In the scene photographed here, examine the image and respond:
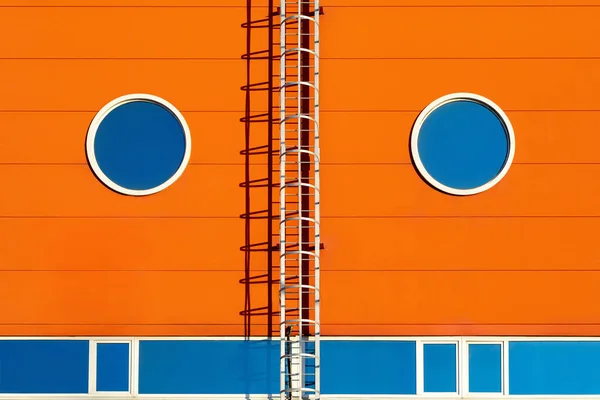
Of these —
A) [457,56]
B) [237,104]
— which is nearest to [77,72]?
[237,104]

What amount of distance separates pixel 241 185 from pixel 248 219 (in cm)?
40

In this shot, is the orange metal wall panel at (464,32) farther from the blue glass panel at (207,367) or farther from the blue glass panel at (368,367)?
the blue glass panel at (207,367)

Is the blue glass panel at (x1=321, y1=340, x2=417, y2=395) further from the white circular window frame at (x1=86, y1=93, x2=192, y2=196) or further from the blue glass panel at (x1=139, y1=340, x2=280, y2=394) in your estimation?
the white circular window frame at (x1=86, y1=93, x2=192, y2=196)

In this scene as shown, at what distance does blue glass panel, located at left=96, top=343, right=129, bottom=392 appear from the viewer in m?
6.47

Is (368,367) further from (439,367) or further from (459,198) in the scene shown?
(459,198)

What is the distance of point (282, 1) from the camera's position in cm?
650

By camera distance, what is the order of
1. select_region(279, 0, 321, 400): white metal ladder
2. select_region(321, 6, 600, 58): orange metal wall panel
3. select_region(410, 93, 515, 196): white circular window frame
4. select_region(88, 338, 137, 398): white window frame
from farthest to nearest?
select_region(321, 6, 600, 58): orange metal wall panel, select_region(410, 93, 515, 196): white circular window frame, select_region(88, 338, 137, 398): white window frame, select_region(279, 0, 321, 400): white metal ladder

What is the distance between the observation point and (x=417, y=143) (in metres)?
6.64

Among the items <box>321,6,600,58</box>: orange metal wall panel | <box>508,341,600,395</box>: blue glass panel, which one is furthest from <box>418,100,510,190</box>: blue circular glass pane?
<box>508,341,600,395</box>: blue glass panel

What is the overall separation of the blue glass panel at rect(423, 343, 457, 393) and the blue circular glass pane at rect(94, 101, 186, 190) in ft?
11.6

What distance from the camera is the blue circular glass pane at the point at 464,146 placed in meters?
6.62

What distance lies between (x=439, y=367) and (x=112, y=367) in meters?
3.63

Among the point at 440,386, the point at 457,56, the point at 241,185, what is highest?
the point at 457,56

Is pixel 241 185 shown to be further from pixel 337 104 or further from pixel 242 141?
pixel 337 104
